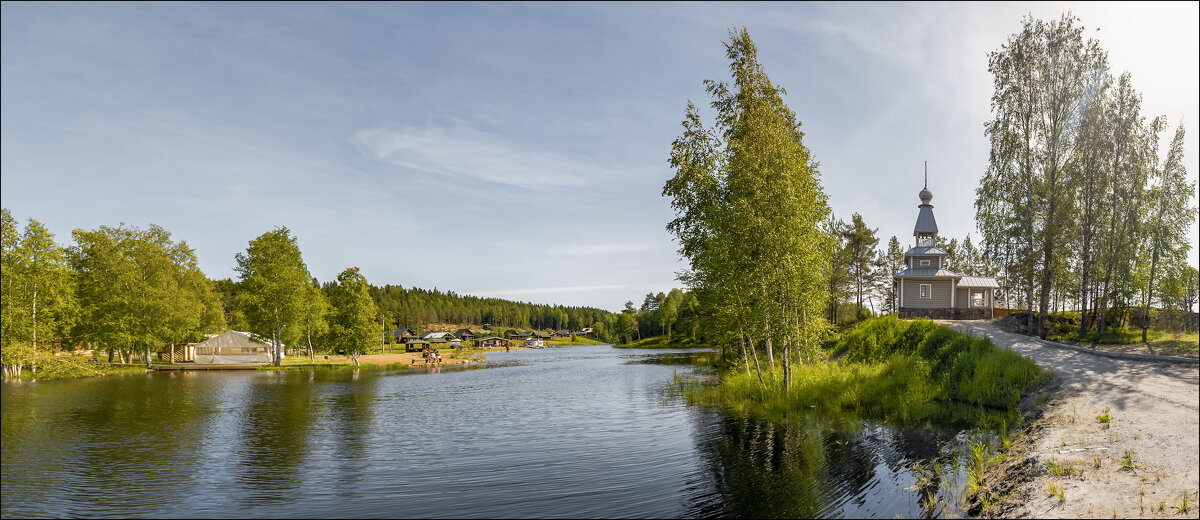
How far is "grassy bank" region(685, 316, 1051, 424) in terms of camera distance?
18.6 metres

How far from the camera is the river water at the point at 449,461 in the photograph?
11.9 metres

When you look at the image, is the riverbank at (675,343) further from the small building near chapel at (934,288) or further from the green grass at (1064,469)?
the green grass at (1064,469)

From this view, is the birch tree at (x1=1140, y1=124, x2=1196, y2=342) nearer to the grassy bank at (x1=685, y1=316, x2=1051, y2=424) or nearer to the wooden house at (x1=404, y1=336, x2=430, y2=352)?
the grassy bank at (x1=685, y1=316, x2=1051, y2=424)

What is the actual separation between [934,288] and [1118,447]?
42.4 meters

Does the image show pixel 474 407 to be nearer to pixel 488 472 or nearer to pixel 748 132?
pixel 488 472

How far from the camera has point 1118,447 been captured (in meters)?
10.8

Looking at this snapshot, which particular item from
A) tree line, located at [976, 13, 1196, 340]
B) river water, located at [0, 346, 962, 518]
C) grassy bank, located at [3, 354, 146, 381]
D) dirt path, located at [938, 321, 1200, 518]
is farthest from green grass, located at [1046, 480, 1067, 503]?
grassy bank, located at [3, 354, 146, 381]

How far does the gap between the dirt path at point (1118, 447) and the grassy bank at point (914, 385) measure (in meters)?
1.99

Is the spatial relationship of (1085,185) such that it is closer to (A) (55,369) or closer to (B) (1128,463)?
(B) (1128,463)

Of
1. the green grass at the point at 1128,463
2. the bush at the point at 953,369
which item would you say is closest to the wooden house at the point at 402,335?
the bush at the point at 953,369

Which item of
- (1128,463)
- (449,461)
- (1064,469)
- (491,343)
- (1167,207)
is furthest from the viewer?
(491,343)

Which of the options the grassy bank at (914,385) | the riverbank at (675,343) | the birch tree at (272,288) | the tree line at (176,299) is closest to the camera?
the grassy bank at (914,385)

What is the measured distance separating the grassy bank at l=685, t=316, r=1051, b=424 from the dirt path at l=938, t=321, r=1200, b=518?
1.99 m

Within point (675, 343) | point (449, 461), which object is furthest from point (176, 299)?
point (675, 343)
